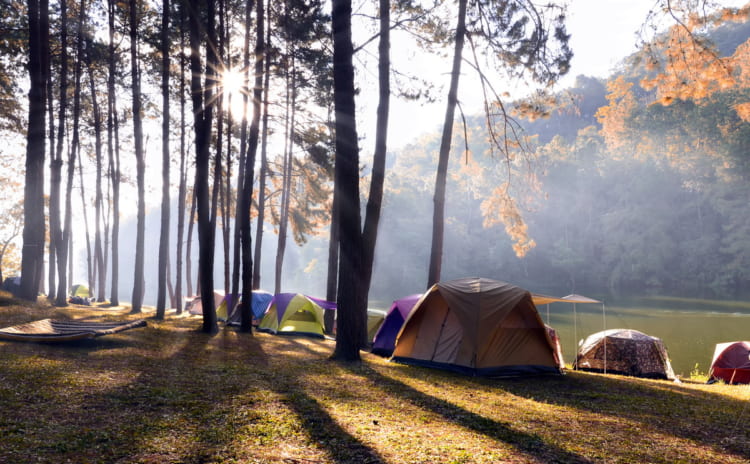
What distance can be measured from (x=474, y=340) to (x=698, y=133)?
1682 inches

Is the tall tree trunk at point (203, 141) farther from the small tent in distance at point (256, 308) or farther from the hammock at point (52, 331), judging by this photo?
the small tent in distance at point (256, 308)

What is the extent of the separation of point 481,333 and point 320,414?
185 inches

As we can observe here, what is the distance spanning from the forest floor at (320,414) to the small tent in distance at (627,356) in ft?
9.09

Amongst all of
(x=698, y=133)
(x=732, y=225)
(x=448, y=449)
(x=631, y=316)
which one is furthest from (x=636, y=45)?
(x=732, y=225)

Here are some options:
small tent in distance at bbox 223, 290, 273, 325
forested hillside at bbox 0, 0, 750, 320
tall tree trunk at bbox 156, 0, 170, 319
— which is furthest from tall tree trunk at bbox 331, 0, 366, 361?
small tent in distance at bbox 223, 290, 273, 325

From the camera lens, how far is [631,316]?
1210 inches

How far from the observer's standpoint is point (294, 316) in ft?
50.9

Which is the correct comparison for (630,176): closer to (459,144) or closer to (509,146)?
(459,144)

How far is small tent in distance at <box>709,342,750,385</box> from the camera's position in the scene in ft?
36.8

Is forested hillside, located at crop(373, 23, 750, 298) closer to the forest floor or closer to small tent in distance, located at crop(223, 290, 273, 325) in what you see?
small tent in distance, located at crop(223, 290, 273, 325)

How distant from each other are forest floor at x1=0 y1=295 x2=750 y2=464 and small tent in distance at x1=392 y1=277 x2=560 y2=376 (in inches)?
21.2

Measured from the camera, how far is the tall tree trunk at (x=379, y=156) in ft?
34.3

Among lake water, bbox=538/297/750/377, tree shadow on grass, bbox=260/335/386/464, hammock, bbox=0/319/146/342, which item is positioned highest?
hammock, bbox=0/319/146/342

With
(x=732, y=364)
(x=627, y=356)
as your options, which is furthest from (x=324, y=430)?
(x=732, y=364)
